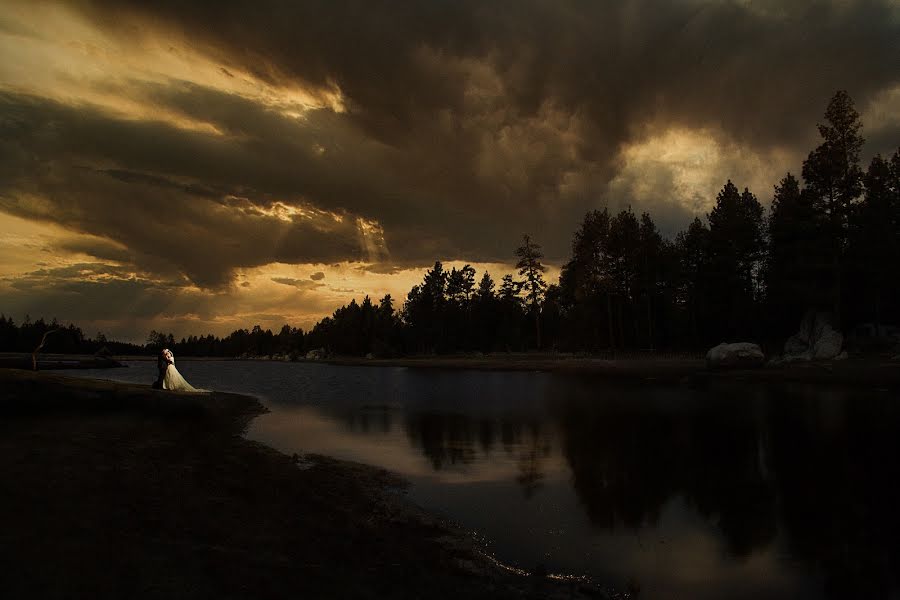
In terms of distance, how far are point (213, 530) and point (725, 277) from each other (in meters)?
77.3

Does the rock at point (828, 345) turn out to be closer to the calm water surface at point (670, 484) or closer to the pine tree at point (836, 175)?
the pine tree at point (836, 175)

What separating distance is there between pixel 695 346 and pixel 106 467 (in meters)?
78.2

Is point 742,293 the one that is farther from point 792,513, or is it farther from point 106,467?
point 106,467

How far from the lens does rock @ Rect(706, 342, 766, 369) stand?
4774cm

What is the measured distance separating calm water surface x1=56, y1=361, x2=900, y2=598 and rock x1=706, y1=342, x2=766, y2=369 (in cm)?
1884

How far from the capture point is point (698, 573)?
27.0 ft

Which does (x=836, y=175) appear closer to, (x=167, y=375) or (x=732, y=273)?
(x=732, y=273)

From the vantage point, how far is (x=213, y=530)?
309 inches

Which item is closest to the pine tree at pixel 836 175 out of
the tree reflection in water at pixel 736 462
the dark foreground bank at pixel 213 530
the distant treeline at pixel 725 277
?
the distant treeline at pixel 725 277

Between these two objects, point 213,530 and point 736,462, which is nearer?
point 213,530

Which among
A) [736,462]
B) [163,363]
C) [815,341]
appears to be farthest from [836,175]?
[163,363]

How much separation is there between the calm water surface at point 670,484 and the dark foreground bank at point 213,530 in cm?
149

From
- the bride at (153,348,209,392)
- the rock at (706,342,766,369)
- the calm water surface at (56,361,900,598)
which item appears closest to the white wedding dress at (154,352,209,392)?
the bride at (153,348,209,392)

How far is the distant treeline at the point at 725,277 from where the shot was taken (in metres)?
50.4
